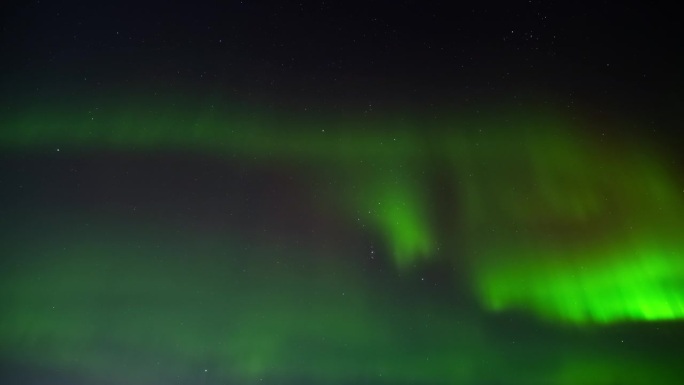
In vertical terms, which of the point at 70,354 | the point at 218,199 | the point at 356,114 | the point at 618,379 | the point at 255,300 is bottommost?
the point at 618,379

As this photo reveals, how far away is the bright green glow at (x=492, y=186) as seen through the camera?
2.06m

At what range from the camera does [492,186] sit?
6.95 ft

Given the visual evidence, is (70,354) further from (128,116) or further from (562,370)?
(562,370)

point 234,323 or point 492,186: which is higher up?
point 492,186

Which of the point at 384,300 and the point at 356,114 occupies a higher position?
the point at 356,114

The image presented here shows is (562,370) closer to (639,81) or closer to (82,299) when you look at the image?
(639,81)

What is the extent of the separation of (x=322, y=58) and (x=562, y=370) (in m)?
1.42

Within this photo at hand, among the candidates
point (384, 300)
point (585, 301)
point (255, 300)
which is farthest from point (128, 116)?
point (585, 301)

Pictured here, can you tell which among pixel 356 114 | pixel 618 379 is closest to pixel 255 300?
pixel 356 114

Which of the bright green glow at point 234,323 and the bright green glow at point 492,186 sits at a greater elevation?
the bright green glow at point 492,186

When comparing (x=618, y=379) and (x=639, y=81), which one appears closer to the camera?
(x=618, y=379)

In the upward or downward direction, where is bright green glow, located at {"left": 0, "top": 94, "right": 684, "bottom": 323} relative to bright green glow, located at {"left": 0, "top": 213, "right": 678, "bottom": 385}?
upward

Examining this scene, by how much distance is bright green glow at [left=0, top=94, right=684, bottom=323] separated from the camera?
206 centimetres

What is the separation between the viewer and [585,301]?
2051 mm
